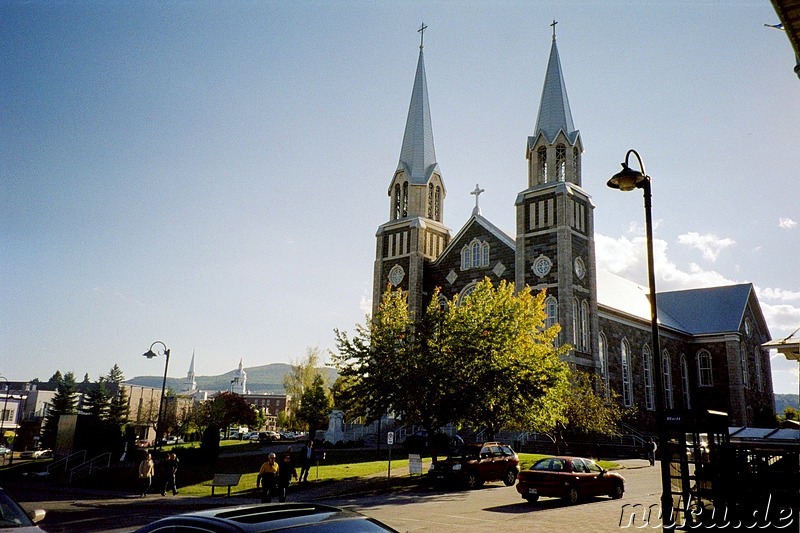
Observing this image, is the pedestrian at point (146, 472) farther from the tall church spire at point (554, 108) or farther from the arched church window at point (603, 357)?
the tall church spire at point (554, 108)

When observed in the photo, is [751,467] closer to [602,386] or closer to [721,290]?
[602,386]

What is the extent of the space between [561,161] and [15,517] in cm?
4429

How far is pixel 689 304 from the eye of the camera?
2518 inches

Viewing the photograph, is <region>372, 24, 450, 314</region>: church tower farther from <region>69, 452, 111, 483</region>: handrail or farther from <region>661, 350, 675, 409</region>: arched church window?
<region>69, 452, 111, 483</region>: handrail

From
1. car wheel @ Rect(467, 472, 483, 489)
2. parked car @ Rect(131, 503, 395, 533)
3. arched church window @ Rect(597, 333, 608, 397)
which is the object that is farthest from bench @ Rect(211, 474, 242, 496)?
arched church window @ Rect(597, 333, 608, 397)

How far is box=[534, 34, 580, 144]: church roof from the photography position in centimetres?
4716

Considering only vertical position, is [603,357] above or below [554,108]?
below

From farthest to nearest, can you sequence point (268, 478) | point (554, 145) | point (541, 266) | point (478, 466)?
point (554, 145)
point (541, 266)
point (478, 466)
point (268, 478)

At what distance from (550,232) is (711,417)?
3412cm

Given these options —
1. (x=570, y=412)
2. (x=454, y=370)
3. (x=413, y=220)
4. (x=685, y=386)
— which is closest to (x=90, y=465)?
(x=454, y=370)

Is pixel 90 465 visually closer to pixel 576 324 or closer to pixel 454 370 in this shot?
pixel 454 370

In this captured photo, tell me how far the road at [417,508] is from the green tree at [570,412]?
442cm

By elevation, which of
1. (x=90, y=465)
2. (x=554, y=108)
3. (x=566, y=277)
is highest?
(x=554, y=108)

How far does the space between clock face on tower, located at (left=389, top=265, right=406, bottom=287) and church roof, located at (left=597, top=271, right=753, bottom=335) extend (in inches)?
642
